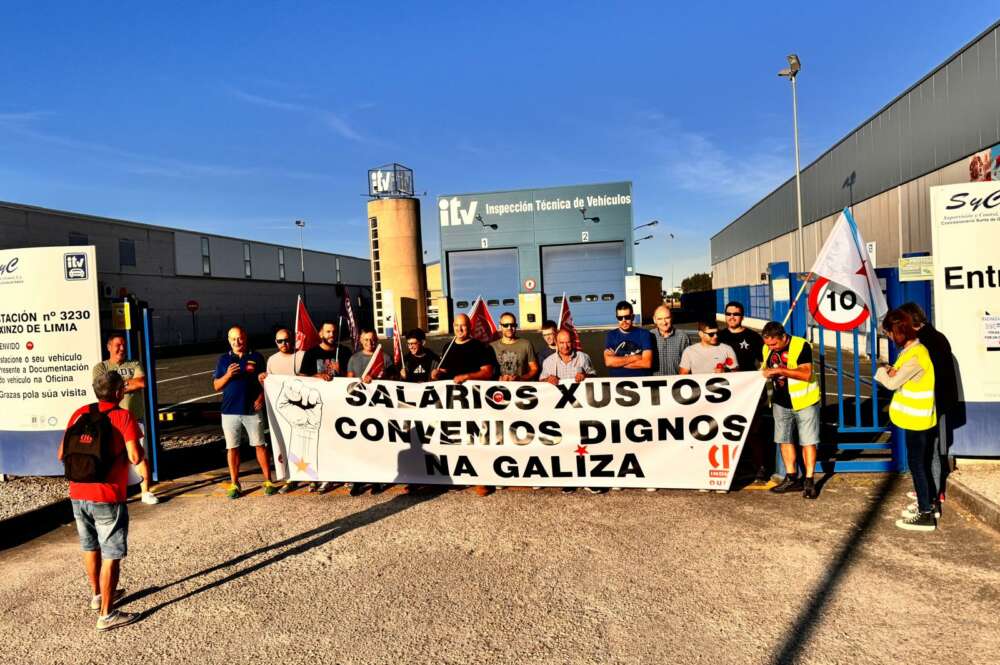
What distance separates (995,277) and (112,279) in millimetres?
44066

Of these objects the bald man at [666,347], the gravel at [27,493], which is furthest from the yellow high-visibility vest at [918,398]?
the gravel at [27,493]

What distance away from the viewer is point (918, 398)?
559cm

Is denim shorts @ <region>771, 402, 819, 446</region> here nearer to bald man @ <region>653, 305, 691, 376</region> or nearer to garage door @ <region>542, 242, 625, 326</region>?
bald man @ <region>653, 305, 691, 376</region>

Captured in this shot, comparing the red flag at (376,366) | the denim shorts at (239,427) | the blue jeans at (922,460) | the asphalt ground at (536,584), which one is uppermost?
the red flag at (376,366)

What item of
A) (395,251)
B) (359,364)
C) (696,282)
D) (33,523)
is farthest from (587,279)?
(696,282)

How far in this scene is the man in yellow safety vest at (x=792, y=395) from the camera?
6473 millimetres

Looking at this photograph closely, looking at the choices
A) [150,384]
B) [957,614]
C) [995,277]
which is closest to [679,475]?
[957,614]

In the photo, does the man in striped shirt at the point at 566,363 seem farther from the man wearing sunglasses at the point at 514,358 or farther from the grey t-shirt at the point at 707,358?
the grey t-shirt at the point at 707,358

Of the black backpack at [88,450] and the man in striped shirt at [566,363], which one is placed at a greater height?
the man in striped shirt at [566,363]

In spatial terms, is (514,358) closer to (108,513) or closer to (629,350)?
(629,350)

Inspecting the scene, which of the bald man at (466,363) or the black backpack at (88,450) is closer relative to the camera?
the black backpack at (88,450)

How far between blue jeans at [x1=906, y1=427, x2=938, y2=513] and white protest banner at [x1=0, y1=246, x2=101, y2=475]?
351 inches

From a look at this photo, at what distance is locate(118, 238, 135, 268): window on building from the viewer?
136 feet

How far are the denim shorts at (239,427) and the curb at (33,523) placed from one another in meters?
1.86
